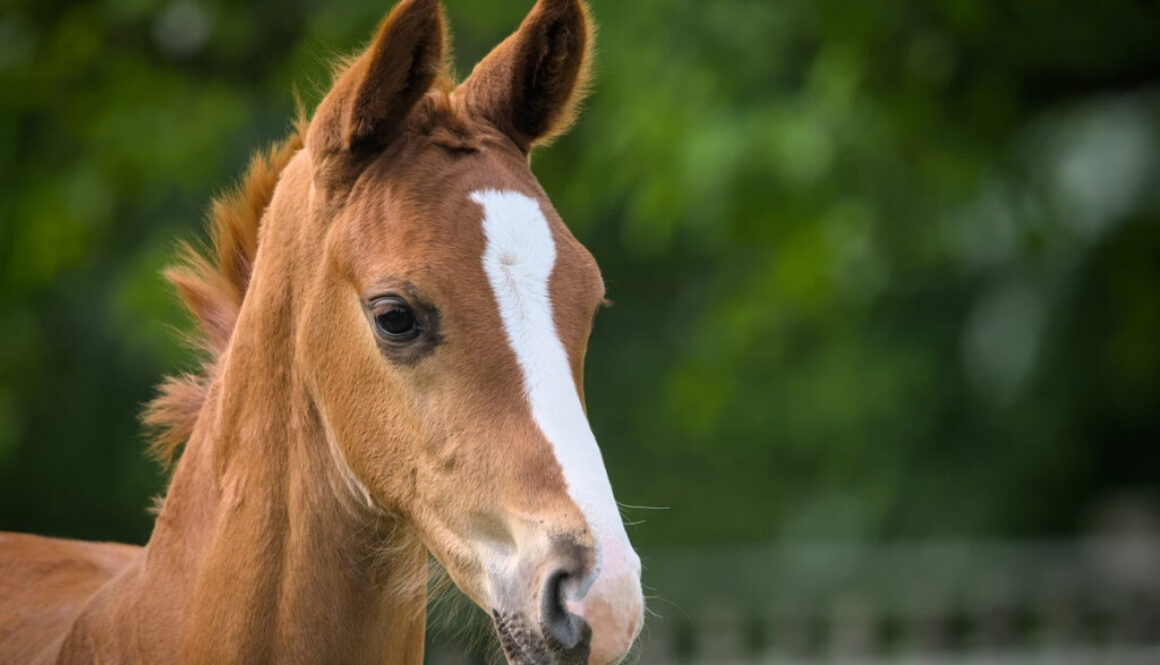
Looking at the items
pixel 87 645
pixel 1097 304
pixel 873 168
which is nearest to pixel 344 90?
pixel 87 645

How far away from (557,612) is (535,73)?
1.15 meters

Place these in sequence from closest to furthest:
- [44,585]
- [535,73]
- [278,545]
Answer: [278,545], [535,73], [44,585]

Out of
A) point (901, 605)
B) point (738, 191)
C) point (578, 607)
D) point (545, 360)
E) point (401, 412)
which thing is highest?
point (545, 360)

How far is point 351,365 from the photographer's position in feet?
7.75

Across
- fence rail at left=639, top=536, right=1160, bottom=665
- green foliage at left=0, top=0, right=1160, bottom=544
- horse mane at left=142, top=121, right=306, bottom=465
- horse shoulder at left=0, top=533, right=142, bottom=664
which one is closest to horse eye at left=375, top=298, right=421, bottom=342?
horse mane at left=142, top=121, right=306, bottom=465

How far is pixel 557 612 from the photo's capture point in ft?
6.79

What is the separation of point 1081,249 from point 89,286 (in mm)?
5775

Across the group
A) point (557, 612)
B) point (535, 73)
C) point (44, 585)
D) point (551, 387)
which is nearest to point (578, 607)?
point (557, 612)

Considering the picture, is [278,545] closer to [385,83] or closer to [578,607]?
[578,607]

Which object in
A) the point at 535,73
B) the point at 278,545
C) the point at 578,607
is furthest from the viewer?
the point at 535,73

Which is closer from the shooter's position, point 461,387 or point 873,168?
point 461,387

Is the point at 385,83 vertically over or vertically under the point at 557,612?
over

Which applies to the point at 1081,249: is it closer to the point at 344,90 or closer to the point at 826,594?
the point at 826,594

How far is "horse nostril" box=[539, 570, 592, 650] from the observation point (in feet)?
6.70
